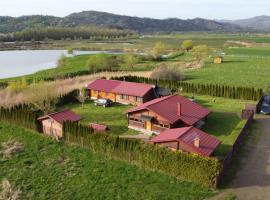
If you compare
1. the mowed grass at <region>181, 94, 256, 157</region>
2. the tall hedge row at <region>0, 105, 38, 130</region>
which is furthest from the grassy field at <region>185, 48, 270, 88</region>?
the tall hedge row at <region>0, 105, 38, 130</region>

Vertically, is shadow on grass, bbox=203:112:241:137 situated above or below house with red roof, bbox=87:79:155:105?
below

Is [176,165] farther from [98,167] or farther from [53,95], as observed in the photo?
[53,95]

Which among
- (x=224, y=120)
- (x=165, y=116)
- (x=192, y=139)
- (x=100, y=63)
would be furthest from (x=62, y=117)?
(x=100, y=63)

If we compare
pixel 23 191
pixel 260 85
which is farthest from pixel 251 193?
pixel 260 85

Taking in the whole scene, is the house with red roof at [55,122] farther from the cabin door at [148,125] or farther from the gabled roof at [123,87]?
the gabled roof at [123,87]

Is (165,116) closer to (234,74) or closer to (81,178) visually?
(81,178)

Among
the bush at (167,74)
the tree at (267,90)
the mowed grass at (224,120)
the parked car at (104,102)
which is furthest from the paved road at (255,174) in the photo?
the bush at (167,74)

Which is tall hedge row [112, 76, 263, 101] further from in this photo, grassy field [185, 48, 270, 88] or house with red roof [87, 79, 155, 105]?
grassy field [185, 48, 270, 88]
